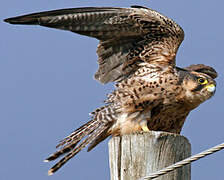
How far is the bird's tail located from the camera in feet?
17.4

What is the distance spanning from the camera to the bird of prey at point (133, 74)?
5328mm

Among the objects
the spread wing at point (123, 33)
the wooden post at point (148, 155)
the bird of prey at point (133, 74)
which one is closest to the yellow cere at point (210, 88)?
the bird of prey at point (133, 74)

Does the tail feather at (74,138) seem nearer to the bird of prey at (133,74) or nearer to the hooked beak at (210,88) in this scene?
the bird of prey at (133,74)

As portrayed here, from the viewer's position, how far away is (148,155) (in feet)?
12.0

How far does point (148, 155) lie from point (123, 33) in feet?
8.02

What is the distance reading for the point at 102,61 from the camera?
6031 millimetres

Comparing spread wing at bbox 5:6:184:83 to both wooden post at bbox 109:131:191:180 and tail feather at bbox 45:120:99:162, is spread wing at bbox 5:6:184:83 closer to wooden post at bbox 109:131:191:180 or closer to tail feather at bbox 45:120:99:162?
tail feather at bbox 45:120:99:162

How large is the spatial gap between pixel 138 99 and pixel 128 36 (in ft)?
3.03

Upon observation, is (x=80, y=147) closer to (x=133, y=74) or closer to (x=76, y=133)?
(x=76, y=133)

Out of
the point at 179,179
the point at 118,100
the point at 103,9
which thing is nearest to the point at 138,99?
the point at 118,100

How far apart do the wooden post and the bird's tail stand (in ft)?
4.82

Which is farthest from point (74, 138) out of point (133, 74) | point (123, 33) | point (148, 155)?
point (148, 155)

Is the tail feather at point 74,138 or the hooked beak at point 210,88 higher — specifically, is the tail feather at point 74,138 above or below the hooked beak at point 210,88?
below

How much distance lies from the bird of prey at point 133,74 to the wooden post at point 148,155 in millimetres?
1374
